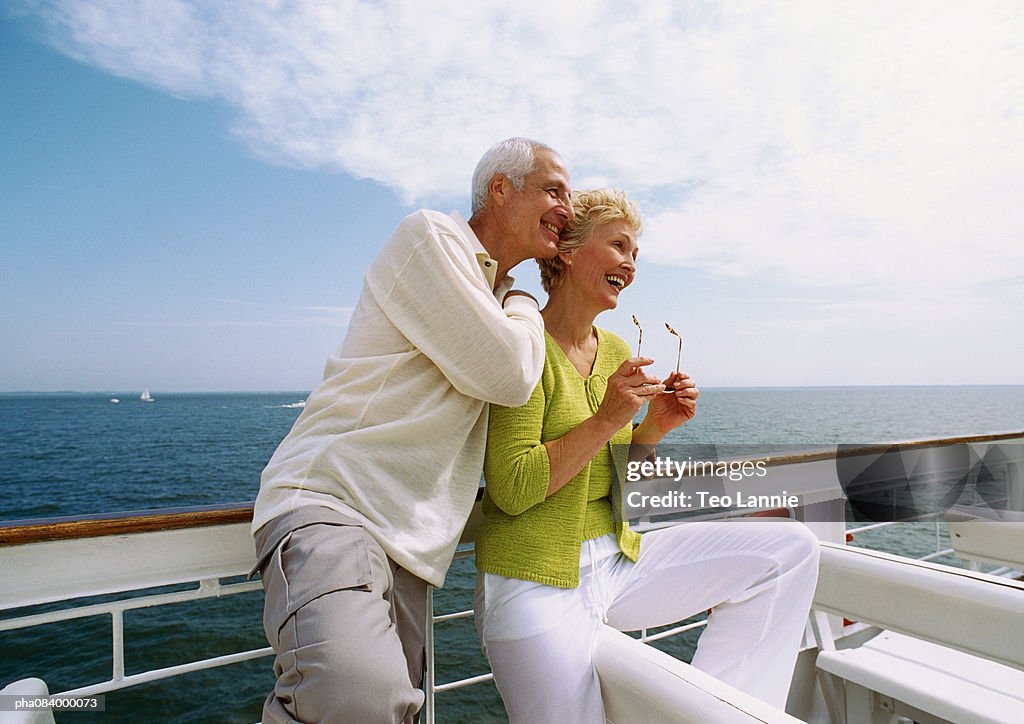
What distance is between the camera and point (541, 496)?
1.22m

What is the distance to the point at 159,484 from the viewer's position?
100.0 feet

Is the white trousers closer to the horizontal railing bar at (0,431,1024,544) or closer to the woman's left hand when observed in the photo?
the woman's left hand

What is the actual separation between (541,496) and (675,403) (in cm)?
43

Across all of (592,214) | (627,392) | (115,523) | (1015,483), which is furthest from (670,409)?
(1015,483)

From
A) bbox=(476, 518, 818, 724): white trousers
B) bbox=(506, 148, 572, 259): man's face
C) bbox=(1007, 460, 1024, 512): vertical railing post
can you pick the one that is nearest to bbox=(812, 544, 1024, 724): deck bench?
bbox=(476, 518, 818, 724): white trousers

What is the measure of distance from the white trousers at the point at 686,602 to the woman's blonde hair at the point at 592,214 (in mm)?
694

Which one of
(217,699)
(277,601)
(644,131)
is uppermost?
(644,131)

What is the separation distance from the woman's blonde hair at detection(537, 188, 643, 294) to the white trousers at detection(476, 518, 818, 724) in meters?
0.69

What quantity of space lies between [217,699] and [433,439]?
11082 mm

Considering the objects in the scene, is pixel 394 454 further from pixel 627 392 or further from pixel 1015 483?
pixel 1015 483

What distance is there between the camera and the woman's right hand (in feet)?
3.83

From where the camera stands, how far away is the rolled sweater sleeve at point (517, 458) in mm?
1219

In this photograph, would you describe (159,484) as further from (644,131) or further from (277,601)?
(277,601)

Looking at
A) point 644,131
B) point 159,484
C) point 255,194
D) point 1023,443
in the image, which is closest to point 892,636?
point 1023,443
